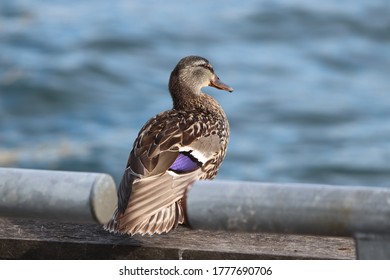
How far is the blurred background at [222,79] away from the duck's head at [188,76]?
580cm

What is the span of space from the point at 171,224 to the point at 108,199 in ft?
5.02

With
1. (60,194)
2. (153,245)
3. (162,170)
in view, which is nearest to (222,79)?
(162,170)

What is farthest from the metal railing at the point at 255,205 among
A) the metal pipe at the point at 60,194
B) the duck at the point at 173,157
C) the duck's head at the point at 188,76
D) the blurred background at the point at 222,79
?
the blurred background at the point at 222,79

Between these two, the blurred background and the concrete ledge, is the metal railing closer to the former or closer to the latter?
the concrete ledge

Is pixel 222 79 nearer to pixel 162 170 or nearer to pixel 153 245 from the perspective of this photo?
pixel 162 170

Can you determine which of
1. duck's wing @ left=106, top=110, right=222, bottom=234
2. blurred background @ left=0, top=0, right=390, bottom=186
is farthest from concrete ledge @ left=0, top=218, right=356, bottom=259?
blurred background @ left=0, top=0, right=390, bottom=186

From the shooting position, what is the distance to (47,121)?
42.8ft

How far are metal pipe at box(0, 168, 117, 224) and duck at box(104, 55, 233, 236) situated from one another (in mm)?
968

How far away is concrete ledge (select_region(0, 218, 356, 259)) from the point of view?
3.54 meters

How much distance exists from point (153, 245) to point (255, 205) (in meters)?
1.32

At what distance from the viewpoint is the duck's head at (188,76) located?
538 cm

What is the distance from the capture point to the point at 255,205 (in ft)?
7.79

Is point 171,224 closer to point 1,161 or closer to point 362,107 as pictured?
point 1,161

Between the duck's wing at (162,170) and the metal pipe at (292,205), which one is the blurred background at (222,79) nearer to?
the duck's wing at (162,170)
